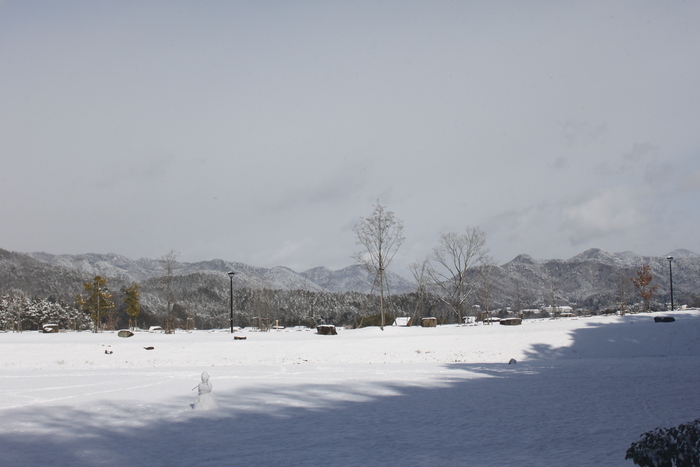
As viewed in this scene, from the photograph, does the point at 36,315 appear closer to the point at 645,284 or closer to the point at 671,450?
the point at 671,450

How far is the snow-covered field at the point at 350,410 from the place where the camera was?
7469mm

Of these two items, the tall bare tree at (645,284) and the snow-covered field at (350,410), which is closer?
the snow-covered field at (350,410)

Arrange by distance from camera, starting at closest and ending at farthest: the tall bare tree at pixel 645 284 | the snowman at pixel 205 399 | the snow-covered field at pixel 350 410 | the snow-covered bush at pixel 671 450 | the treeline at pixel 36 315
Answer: the snow-covered bush at pixel 671 450 < the snow-covered field at pixel 350 410 < the snowman at pixel 205 399 < the treeline at pixel 36 315 < the tall bare tree at pixel 645 284

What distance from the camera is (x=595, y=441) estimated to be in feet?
25.8

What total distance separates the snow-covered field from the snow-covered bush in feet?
7.88

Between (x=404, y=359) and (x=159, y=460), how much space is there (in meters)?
18.3

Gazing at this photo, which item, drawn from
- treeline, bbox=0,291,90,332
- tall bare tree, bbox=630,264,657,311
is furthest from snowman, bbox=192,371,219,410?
tall bare tree, bbox=630,264,657,311

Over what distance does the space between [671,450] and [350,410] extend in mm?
Result: 7474

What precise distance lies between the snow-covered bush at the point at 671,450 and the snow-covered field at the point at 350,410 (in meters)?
2.40

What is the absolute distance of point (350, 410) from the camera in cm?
1108

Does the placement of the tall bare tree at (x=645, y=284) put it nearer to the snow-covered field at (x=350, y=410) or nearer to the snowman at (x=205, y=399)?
the snow-covered field at (x=350, y=410)

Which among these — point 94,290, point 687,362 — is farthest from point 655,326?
point 94,290

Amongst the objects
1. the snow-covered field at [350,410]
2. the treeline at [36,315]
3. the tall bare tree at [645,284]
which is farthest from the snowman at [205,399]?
the tall bare tree at [645,284]

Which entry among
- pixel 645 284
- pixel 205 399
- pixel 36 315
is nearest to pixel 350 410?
pixel 205 399
